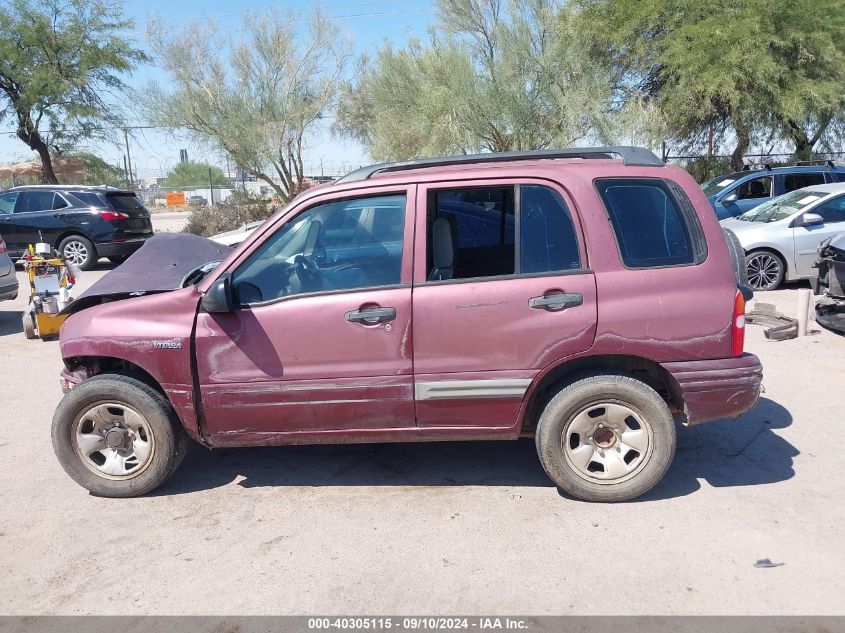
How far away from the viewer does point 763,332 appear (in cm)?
824

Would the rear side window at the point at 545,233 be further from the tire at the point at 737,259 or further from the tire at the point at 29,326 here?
the tire at the point at 29,326

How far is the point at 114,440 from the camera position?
4.45 meters

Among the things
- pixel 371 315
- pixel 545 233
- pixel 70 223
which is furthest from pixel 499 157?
pixel 70 223

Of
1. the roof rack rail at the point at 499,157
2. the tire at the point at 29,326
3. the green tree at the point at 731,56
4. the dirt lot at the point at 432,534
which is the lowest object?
the dirt lot at the point at 432,534

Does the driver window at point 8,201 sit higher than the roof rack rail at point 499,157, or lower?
higher

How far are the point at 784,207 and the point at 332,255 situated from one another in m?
9.01

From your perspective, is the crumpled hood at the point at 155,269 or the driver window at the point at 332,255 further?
the crumpled hood at the point at 155,269

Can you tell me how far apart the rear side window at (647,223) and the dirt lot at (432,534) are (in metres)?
1.42

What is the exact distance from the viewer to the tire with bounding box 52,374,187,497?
436cm

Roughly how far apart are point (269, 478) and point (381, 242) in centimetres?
176

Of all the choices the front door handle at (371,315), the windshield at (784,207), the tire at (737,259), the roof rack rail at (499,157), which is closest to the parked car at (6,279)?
the roof rack rail at (499,157)

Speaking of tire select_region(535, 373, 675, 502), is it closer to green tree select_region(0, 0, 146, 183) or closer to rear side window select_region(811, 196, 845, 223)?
rear side window select_region(811, 196, 845, 223)

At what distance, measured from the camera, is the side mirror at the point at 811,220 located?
33.7 feet

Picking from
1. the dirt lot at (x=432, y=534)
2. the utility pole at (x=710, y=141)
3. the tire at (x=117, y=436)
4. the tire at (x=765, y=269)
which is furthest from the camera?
the utility pole at (x=710, y=141)
